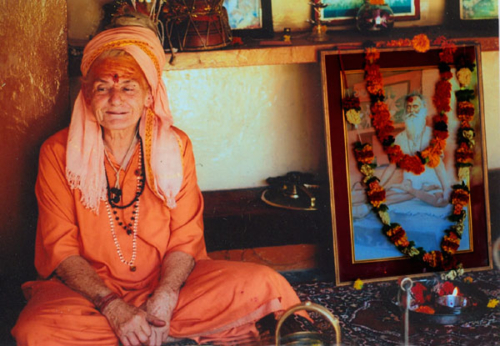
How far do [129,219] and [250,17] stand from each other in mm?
1104

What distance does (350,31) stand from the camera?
121 inches

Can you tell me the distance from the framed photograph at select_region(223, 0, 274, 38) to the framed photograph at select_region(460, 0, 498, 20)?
95 centimetres

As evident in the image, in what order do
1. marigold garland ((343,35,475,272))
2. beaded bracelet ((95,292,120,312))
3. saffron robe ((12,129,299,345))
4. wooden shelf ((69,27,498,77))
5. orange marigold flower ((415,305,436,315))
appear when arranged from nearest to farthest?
beaded bracelet ((95,292,120,312))
saffron robe ((12,129,299,345))
wooden shelf ((69,27,498,77))
orange marigold flower ((415,305,436,315))
marigold garland ((343,35,475,272))

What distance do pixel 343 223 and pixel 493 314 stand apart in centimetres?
83

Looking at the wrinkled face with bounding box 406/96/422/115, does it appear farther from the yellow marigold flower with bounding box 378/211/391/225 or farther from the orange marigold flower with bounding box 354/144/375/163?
the yellow marigold flower with bounding box 378/211/391/225

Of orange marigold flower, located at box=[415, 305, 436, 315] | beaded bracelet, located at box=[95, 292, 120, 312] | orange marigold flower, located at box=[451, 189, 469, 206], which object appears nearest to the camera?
beaded bracelet, located at box=[95, 292, 120, 312]

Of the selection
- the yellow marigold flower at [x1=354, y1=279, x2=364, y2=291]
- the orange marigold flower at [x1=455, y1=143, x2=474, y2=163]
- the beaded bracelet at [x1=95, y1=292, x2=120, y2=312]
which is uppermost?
the orange marigold flower at [x1=455, y1=143, x2=474, y2=163]

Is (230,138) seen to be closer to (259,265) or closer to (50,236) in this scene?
(259,265)

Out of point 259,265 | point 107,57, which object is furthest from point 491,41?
point 107,57

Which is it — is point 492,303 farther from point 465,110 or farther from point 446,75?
point 446,75

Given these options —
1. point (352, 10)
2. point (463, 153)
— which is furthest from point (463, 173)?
point (352, 10)

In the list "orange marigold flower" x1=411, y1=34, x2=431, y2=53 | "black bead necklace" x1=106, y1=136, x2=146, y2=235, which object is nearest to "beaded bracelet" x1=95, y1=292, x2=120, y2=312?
"black bead necklace" x1=106, y1=136, x2=146, y2=235

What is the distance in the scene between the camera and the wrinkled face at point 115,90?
2.62 m

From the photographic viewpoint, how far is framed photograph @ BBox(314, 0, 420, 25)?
3004mm
